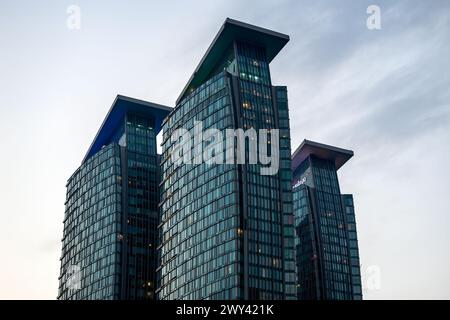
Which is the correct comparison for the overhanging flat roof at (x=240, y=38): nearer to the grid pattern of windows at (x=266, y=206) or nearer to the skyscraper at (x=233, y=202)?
the skyscraper at (x=233, y=202)

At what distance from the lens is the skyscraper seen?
6599 inches

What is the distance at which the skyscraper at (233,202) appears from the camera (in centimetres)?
16762

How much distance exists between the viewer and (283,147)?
179 meters

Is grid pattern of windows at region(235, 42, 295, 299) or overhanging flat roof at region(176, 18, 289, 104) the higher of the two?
overhanging flat roof at region(176, 18, 289, 104)

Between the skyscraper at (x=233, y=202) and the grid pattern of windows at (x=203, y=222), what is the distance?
0.24 m

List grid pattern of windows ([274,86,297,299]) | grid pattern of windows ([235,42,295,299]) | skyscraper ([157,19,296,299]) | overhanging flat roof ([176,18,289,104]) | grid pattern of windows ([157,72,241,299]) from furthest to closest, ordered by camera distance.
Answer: overhanging flat roof ([176,18,289,104]) → grid pattern of windows ([274,86,297,299]) → grid pattern of windows ([157,72,241,299]) → skyscraper ([157,19,296,299]) → grid pattern of windows ([235,42,295,299])

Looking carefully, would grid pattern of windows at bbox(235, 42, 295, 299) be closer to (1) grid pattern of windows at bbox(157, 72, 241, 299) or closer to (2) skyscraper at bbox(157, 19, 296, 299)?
(2) skyscraper at bbox(157, 19, 296, 299)

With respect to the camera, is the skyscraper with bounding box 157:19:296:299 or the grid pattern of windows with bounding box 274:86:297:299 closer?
the skyscraper with bounding box 157:19:296:299

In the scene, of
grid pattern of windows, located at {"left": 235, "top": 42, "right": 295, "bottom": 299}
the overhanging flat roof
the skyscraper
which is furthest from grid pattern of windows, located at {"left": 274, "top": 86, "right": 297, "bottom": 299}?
the overhanging flat roof

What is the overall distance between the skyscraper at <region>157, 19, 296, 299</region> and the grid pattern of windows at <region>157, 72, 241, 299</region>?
24cm

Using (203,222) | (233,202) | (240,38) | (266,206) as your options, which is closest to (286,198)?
(266,206)

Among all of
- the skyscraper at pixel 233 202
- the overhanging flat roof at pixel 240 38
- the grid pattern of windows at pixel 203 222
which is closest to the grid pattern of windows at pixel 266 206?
the skyscraper at pixel 233 202

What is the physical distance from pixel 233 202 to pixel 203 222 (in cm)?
1343
